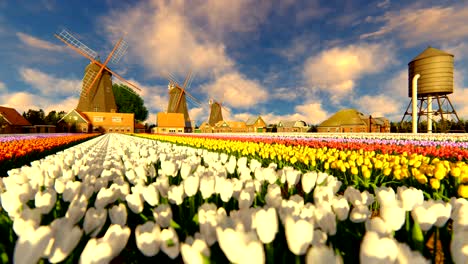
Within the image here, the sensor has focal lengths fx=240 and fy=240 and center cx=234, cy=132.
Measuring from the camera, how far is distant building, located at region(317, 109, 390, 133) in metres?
59.2

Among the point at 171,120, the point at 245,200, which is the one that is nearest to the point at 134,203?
the point at 245,200

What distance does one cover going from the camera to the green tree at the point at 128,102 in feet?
221

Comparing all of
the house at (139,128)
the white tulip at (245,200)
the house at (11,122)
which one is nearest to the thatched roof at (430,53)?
the white tulip at (245,200)

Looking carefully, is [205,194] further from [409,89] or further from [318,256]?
[409,89]

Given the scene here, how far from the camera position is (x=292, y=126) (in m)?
72.6

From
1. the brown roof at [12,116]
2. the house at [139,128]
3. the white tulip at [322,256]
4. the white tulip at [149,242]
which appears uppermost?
the brown roof at [12,116]

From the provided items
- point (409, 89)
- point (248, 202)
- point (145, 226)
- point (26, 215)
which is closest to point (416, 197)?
point (248, 202)

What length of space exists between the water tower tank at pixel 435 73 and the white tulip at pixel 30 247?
36.6m

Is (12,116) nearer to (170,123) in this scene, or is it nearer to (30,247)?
(170,123)

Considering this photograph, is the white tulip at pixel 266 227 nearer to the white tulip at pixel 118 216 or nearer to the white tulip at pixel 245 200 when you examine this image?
the white tulip at pixel 245 200

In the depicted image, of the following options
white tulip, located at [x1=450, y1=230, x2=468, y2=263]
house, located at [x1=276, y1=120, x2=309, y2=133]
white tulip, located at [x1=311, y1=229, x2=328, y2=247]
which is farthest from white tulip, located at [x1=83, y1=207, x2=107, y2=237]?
house, located at [x1=276, y1=120, x2=309, y2=133]

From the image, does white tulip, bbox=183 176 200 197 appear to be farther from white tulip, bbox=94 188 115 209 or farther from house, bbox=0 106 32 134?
house, bbox=0 106 32 134

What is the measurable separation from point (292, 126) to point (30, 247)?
74119mm

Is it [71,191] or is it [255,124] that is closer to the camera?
[71,191]
